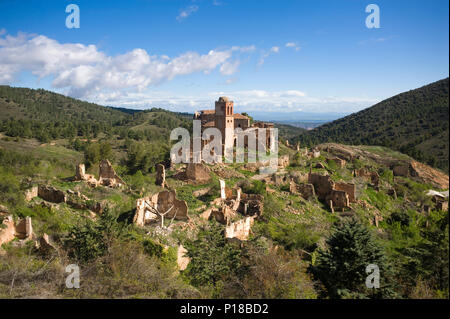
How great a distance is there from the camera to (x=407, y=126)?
6638 centimetres

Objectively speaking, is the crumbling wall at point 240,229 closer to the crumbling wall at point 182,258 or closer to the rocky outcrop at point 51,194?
the crumbling wall at point 182,258

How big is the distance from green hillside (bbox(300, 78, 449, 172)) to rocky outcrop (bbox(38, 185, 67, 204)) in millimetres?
A: 49173

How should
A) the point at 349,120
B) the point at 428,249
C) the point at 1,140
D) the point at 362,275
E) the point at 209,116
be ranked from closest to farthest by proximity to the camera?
the point at 362,275, the point at 428,249, the point at 209,116, the point at 1,140, the point at 349,120

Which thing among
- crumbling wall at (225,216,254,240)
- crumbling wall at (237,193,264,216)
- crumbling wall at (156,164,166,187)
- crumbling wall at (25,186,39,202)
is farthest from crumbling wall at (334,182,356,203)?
crumbling wall at (25,186,39,202)

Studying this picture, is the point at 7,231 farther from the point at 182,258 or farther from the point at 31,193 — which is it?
the point at 182,258

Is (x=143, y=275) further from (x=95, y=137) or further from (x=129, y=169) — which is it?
(x=95, y=137)

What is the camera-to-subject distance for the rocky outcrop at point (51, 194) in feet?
49.4

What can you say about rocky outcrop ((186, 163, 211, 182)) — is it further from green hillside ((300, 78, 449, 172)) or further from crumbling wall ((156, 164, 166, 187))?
green hillside ((300, 78, 449, 172))

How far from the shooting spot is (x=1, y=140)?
161 feet

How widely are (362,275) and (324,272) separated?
3.70ft

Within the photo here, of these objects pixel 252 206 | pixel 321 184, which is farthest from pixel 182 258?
pixel 321 184

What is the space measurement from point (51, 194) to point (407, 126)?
70678 millimetres
